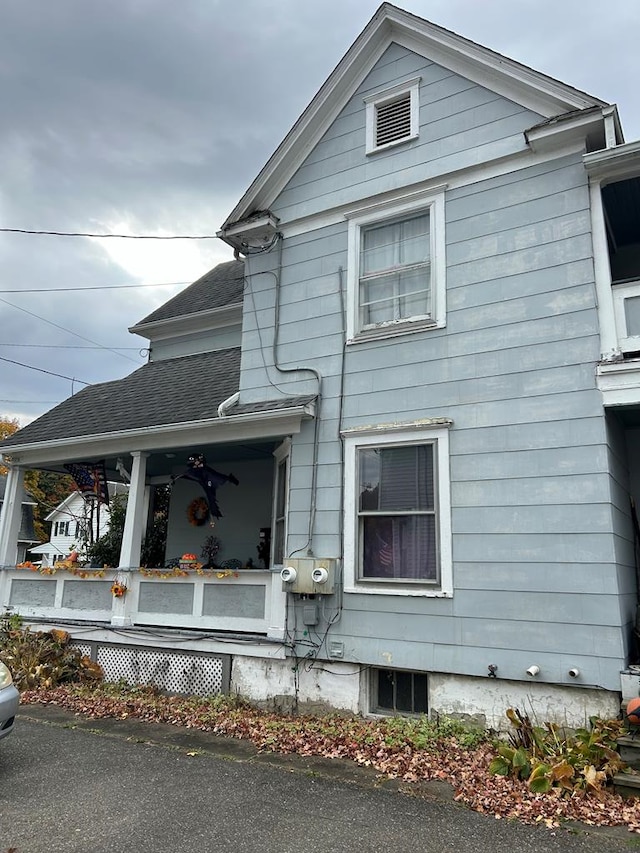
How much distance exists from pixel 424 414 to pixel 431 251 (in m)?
2.03

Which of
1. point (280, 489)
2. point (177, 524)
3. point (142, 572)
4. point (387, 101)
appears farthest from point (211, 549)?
point (387, 101)

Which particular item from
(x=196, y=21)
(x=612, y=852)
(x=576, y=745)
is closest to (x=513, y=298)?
(x=576, y=745)

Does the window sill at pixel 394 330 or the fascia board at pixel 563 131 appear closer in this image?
the fascia board at pixel 563 131


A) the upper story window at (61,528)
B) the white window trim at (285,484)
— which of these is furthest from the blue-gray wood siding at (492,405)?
the upper story window at (61,528)

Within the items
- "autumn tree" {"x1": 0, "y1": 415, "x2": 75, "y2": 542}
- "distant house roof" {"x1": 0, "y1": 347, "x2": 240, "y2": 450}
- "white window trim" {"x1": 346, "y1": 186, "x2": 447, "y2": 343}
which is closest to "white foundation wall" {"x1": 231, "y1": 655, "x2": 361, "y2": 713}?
"distant house roof" {"x1": 0, "y1": 347, "x2": 240, "y2": 450}

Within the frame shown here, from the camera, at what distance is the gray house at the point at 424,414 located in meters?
5.66

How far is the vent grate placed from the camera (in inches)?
298

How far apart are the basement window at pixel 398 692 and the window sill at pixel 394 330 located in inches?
151

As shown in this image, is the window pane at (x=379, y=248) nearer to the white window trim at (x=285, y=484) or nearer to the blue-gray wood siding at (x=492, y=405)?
the blue-gray wood siding at (x=492, y=405)

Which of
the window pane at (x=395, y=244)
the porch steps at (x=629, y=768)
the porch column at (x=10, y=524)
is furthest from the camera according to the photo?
the porch column at (x=10, y=524)

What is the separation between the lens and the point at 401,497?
6.56 m

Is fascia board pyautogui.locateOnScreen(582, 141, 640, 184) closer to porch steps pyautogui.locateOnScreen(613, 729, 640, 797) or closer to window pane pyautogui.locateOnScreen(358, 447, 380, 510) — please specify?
window pane pyautogui.locateOnScreen(358, 447, 380, 510)

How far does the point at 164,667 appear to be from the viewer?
7.71 meters

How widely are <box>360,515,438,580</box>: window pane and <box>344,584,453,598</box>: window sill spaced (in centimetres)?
13
